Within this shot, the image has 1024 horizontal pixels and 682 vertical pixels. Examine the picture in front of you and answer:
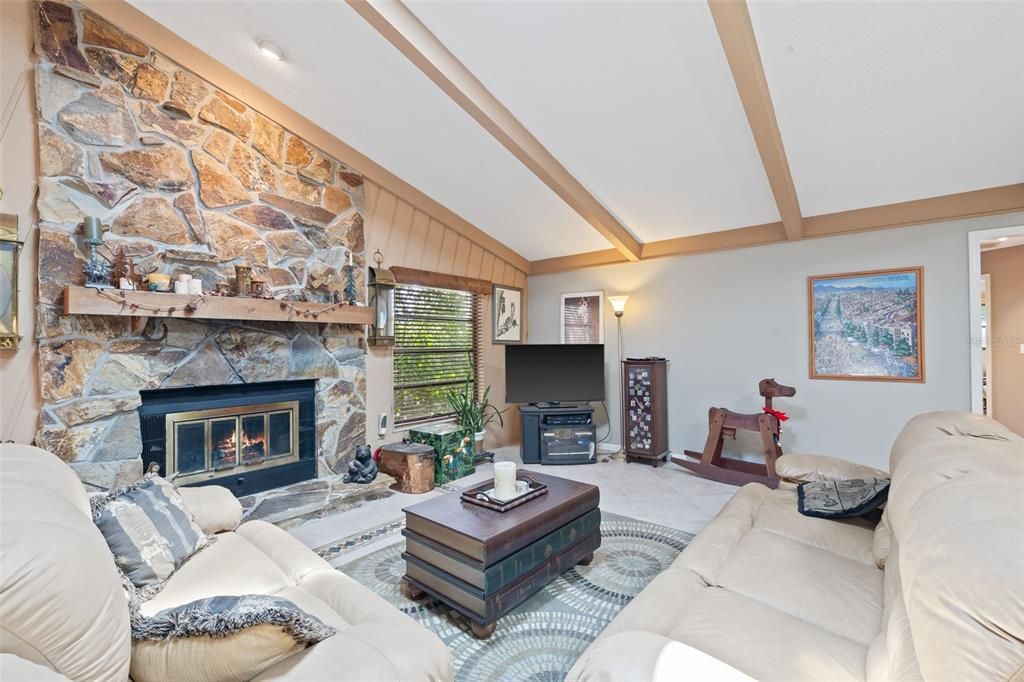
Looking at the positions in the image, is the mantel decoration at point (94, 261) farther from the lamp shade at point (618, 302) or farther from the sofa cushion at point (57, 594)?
the lamp shade at point (618, 302)

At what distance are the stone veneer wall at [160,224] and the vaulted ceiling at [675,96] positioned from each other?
1.37 feet

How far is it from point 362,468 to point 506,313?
103 inches

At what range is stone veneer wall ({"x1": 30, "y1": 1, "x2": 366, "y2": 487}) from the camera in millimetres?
2729

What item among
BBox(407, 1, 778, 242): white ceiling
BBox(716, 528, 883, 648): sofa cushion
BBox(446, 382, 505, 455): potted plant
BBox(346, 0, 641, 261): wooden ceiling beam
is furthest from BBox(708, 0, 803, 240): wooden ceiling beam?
BBox(446, 382, 505, 455): potted plant

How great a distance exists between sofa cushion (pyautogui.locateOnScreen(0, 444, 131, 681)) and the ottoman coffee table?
1.21 meters

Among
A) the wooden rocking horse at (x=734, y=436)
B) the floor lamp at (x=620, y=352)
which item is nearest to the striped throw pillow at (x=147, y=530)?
the wooden rocking horse at (x=734, y=436)

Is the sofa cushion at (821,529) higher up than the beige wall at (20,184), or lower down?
lower down

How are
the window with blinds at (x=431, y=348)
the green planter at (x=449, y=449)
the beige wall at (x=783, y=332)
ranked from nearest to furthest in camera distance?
the beige wall at (x=783, y=332)
the green planter at (x=449, y=449)
the window with blinds at (x=431, y=348)

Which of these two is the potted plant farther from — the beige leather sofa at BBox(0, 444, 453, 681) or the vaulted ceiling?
the beige leather sofa at BBox(0, 444, 453, 681)

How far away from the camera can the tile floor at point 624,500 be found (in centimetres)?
305

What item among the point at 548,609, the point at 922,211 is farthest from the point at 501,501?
the point at 922,211

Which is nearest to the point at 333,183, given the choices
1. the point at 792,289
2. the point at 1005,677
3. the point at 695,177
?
the point at 695,177

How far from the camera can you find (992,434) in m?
1.82

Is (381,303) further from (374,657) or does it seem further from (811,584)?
(811,584)
